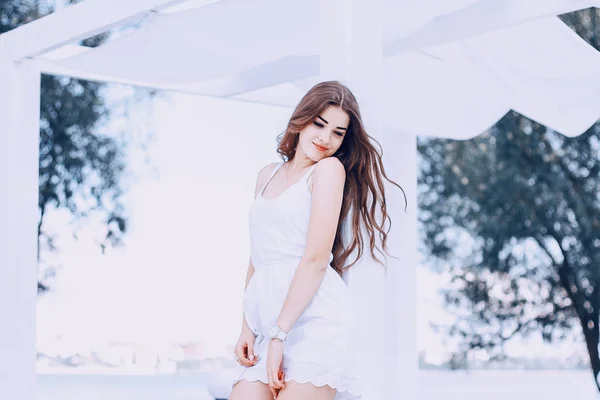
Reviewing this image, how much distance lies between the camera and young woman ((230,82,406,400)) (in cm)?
261

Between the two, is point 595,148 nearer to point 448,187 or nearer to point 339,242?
point 448,187

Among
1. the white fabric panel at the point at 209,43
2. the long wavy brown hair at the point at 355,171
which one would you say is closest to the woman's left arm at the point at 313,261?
the long wavy brown hair at the point at 355,171

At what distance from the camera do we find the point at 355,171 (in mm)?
2844

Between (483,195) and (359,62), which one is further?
(483,195)

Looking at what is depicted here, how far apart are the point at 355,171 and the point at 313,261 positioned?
382mm

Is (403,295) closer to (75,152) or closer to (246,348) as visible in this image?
(246,348)

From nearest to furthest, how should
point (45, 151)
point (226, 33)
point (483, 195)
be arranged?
point (226, 33)
point (45, 151)
point (483, 195)

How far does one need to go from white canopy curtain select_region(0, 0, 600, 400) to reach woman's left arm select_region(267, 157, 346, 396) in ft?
3.13

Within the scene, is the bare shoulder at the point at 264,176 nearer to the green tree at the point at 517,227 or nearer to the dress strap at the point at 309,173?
the dress strap at the point at 309,173

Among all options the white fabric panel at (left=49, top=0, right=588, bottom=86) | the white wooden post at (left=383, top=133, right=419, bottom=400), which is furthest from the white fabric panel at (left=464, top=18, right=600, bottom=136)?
the white wooden post at (left=383, top=133, right=419, bottom=400)

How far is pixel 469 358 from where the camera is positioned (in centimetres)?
1077

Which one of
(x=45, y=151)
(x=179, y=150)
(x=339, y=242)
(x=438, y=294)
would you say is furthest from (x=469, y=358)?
(x=339, y=242)

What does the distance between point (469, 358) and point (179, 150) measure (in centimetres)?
445

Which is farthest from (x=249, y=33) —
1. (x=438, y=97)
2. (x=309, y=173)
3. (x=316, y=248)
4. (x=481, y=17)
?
(x=316, y=248)
